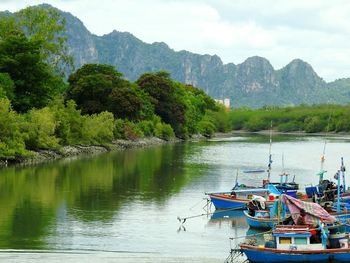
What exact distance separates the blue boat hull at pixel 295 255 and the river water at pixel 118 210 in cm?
171

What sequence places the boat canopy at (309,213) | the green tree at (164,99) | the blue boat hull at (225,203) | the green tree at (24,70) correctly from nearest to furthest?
the boat canopy at (309,213) → the blue boat hull at (225,203) → the green tree at (24,70) → the green tree at (164,99)

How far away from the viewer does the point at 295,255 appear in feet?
80.9

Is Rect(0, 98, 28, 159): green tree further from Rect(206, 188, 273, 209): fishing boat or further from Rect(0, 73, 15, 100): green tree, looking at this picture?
Rect(206, 188, 273, 209): fishing boat

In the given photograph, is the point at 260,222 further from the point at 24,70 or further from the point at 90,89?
the point at 90,89

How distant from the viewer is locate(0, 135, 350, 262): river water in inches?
1063

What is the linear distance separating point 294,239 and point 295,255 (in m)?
0.63

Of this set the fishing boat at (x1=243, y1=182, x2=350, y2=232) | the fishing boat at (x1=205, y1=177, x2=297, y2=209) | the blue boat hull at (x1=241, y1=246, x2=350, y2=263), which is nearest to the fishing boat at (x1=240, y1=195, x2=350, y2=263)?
the blue boat hull at (x1=241, y1=246, x2=350, y2=263)

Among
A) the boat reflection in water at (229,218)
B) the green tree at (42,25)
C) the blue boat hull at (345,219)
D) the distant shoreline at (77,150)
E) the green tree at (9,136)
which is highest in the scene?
the green tree at (42,25)

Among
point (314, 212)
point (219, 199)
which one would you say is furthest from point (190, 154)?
point (314, 212)

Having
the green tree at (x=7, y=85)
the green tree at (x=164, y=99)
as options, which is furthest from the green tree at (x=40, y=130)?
the green tree at (x=164, y=99)

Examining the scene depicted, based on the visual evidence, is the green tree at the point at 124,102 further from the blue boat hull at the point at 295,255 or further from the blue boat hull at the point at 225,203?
the blue boat hull at the point at 295,255

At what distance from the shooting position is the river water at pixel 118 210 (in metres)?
27.0

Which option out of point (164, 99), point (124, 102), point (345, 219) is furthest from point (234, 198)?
point (164, 99)

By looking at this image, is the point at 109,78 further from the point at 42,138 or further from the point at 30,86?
the point at 42,138
